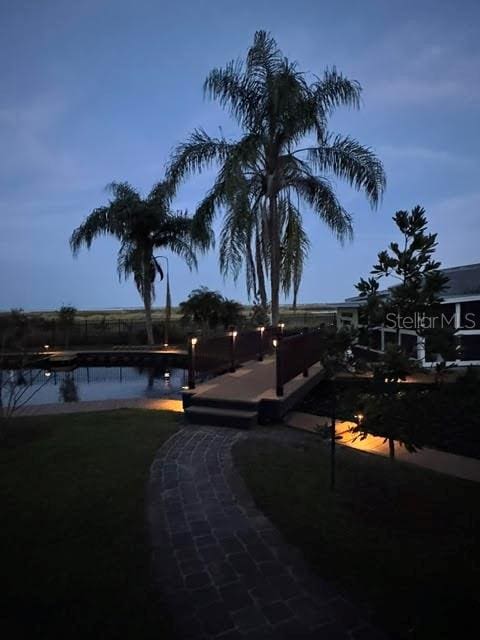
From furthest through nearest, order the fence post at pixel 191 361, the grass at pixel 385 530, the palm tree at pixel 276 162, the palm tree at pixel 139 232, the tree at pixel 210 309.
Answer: the palm tree at pixel 139 232 < the tree at pixel 210 309 < the palm tree at pixel 276 162 < the fence post at pixel 191 361 < the grass at pixel 385 530

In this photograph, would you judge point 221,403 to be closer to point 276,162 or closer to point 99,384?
point 99,384

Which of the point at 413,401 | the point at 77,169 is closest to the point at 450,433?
the point at 413,401

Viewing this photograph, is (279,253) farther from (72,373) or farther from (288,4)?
(288,4)

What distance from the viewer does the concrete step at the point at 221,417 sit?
6.33 m

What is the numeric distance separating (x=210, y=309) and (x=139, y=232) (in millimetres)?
5566

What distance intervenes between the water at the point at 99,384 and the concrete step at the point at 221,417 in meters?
2.54

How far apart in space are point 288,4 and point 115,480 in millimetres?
17780

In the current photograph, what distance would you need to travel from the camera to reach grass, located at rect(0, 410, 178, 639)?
7.56 ft

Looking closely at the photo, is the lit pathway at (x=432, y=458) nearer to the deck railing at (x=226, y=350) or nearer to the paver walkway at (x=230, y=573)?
the paver walkway at (x=230, y=573)

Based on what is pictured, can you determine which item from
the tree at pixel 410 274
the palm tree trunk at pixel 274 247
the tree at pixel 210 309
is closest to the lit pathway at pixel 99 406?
the tree at pixel 410 274

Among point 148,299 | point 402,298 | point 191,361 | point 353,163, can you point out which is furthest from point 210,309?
point 402,298

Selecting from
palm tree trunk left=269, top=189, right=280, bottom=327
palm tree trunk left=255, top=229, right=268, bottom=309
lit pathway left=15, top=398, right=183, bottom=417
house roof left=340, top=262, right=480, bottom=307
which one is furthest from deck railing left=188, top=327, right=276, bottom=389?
house roof left=340, top=262, right=480, bottom=307

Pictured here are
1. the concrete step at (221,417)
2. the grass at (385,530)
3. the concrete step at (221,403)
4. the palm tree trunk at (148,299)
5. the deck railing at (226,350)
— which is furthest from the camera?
the palm tree trunk at (148,299)

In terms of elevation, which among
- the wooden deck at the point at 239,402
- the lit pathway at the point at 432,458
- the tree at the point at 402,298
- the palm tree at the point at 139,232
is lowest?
the lit pathway at the point at 432,458
